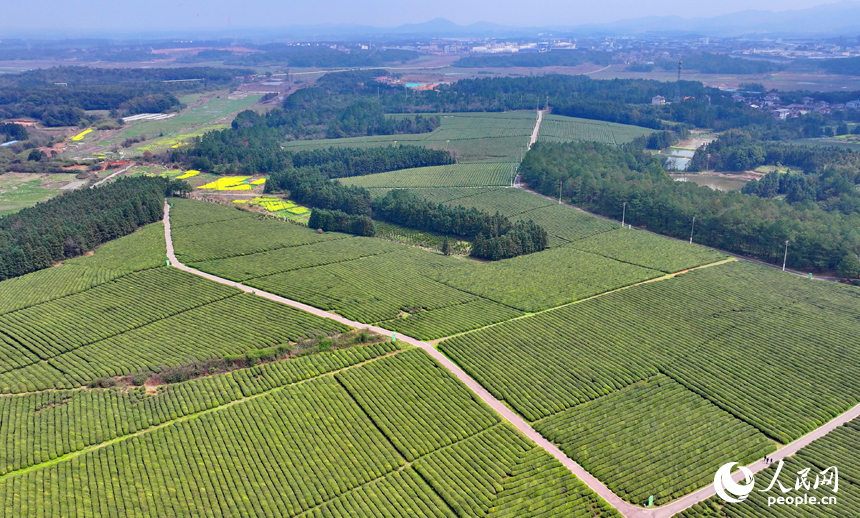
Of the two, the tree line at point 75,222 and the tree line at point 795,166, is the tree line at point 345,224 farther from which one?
the tree line at point 795,166

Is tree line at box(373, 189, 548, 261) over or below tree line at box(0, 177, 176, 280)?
below

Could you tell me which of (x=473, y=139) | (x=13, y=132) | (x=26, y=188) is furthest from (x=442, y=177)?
(x=13, y=132)

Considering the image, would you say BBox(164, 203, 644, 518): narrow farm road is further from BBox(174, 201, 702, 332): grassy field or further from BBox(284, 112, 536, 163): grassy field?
BBox(284, 112, 536, 163): grassy field

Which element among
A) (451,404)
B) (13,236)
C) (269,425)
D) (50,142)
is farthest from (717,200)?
(50,142)

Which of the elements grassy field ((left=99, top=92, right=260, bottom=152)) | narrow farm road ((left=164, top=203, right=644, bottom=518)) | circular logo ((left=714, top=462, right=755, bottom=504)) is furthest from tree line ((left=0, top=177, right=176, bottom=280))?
circular logo ((left=714, top=462, right=755, bottom=504))

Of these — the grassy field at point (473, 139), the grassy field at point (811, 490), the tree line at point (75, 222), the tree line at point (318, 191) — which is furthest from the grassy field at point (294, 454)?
the grassy field at point (473, 139)

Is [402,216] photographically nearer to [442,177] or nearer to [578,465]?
[442,177]
